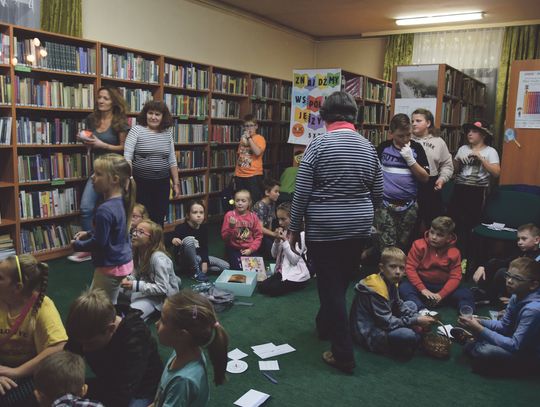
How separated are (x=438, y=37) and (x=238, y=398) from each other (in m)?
7.74

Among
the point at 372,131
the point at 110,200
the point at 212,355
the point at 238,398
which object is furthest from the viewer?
the point at 372,131

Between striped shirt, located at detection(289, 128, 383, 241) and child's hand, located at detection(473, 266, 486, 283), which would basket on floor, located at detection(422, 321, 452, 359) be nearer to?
striped shirt, located at detection(289, 128, 383, 241)

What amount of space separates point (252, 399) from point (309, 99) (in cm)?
408

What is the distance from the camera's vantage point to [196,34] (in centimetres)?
686

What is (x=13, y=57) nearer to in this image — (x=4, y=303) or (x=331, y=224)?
(x=4, y=303)

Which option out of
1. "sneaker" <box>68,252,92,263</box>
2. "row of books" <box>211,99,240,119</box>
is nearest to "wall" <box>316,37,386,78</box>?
"row of books" <box>211,99,240,119</box>

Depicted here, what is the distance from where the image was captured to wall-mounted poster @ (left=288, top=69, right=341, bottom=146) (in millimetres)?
5621

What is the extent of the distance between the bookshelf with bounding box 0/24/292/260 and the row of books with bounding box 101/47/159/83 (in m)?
0.01

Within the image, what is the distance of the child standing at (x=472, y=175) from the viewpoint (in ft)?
14.9

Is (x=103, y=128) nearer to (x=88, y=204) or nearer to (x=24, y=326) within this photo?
(x=88, y=204)

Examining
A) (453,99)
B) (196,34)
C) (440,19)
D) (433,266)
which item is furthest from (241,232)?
(440,19)

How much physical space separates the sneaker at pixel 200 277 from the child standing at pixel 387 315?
1.55 meters

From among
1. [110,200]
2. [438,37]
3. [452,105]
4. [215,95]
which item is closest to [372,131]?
[452,105]

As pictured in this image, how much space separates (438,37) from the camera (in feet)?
27.3
